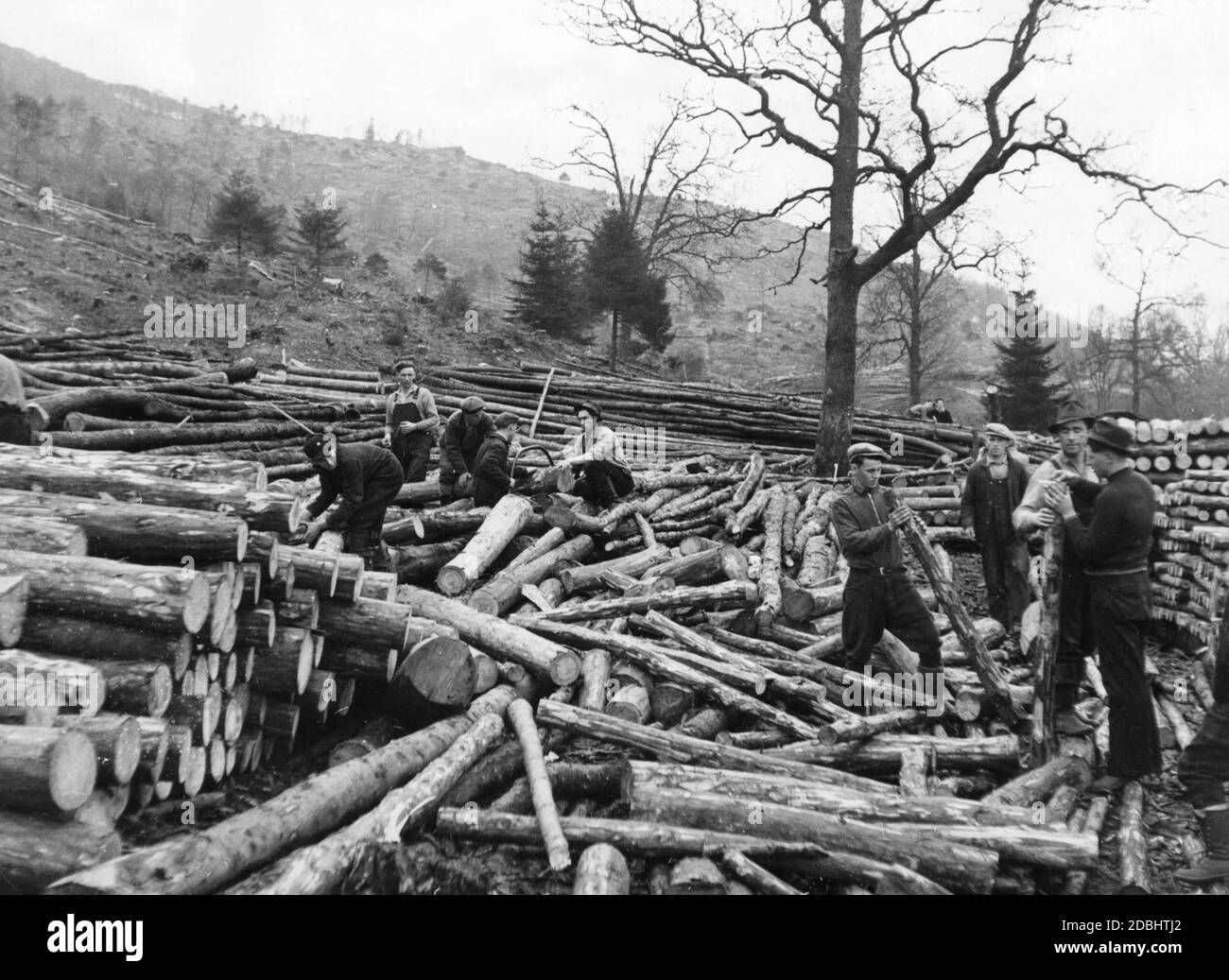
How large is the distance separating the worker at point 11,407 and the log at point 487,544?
3.73m

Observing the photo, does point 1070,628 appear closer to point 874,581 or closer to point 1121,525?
point 1121,525

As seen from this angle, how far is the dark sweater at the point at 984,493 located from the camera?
7277 mm

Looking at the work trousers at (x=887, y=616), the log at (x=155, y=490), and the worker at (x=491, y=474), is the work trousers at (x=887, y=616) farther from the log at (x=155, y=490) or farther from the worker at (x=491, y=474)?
the worker at (x=491, y=474)

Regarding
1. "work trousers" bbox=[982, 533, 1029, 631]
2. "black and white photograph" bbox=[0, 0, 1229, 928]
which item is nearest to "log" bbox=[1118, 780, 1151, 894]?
"black and white photograph" bbox=[0, 0, 1229, 928]

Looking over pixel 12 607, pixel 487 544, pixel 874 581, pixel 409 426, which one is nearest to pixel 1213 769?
pixel 874 581

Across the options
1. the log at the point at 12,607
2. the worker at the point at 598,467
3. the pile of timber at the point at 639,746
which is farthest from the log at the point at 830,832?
the worker at the point at 598,467

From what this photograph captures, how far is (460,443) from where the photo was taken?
29.9 feet

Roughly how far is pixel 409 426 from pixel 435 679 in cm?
477

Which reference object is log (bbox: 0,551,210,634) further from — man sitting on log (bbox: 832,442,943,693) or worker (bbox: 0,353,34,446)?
man sitting on log (bbox: 832,442,943,693)

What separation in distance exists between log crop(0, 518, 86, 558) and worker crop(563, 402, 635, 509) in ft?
16.6

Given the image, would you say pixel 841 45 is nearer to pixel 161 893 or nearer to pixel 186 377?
pixel 186 377

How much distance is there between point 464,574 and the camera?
6.97m

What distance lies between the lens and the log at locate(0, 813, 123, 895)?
309cm
